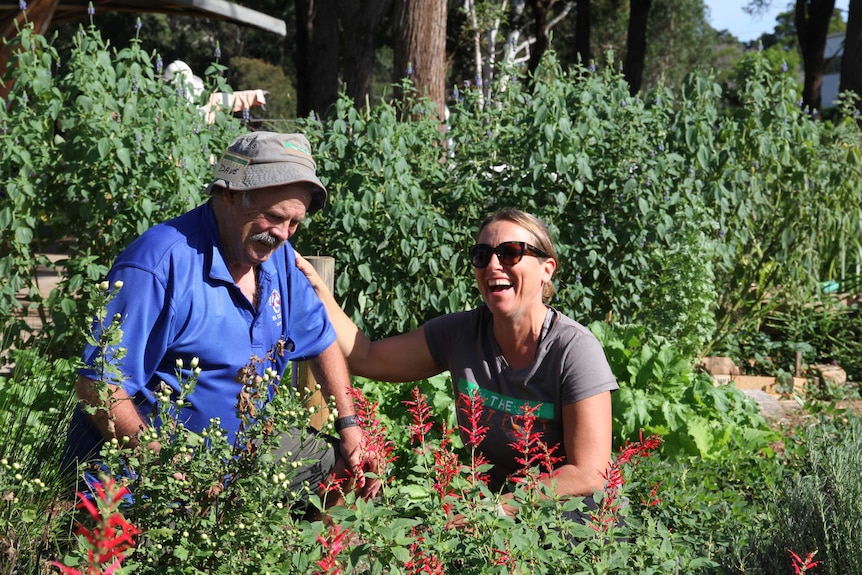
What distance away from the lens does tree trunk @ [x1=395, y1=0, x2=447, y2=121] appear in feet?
30.4

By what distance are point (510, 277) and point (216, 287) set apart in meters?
0.94

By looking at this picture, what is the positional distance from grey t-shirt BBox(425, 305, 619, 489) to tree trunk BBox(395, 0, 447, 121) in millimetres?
6182

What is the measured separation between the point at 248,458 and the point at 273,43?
4274 cm

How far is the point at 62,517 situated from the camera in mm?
2418

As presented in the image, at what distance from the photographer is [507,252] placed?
3184 mm

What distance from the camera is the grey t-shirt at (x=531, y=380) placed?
311 centimetres

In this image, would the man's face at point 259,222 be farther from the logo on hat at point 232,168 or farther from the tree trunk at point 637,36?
the tree trunk at point 637,36

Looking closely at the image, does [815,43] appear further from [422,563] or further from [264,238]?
[422,563]

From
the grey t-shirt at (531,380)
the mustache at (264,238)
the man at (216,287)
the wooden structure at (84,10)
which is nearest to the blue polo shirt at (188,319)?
the man at (216,287)

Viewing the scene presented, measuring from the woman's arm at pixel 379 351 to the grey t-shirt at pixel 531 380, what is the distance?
0.60ft

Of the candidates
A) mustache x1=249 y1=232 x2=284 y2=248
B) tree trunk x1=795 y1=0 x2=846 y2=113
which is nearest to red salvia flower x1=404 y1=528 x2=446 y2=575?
mustache x1=249 y1=232 x2=284 y2=248

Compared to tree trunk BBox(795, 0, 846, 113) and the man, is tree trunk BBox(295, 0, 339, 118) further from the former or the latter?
the man

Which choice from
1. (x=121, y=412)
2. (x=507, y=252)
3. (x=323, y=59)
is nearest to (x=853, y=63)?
(x=323, y=59)

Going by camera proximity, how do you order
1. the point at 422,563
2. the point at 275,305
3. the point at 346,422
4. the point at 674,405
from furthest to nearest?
the point at 674,405 < the point at 346,422 < the point at 275,305 < the point at 422,563
